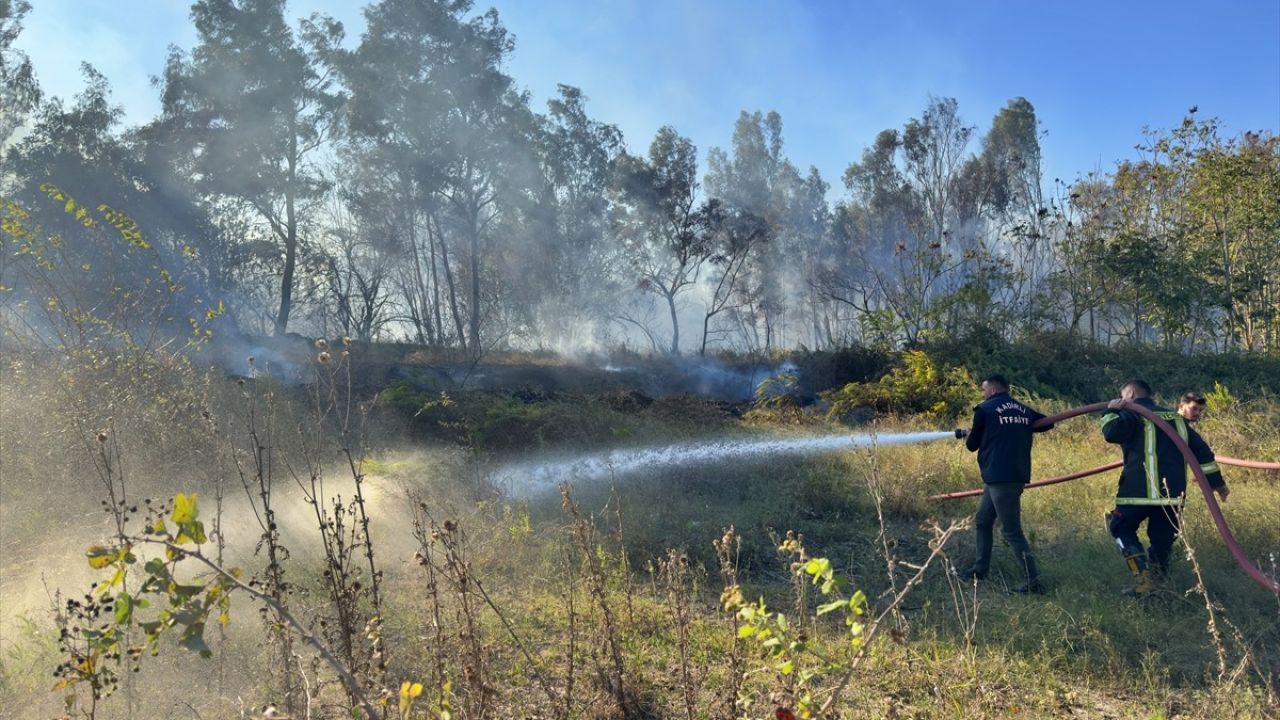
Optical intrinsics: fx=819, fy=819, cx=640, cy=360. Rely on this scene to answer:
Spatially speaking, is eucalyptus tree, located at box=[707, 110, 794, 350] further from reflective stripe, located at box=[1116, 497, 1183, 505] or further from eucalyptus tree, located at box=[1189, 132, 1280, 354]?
reflective stripe, located at box=[1116, 497, 1183, 505]

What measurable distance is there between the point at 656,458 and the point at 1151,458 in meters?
5.17

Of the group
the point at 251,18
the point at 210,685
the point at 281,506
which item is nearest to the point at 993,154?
the point at 251,18

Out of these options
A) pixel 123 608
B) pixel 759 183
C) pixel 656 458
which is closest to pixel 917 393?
pixel 656 458

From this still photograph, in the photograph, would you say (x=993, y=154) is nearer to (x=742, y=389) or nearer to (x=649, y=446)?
(x=742, y=389)

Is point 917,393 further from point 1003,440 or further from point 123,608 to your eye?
point 123,608

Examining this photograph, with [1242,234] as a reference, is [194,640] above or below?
below

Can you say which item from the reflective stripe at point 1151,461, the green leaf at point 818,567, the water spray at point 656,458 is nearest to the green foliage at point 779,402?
the water spray at point 656,458

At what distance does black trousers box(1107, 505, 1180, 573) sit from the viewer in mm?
5277

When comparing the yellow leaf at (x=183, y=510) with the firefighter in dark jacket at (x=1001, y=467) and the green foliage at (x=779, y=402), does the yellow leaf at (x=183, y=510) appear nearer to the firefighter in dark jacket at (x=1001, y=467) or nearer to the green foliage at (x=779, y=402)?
the firefighter in dark jacket at (x=1001, y=467)

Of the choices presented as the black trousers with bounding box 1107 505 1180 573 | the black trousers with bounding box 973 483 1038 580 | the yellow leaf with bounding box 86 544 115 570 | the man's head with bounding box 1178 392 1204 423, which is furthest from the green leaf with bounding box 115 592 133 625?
the man's head with bounding box 1178 392 1204 423

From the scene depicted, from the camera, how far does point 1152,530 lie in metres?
5.33

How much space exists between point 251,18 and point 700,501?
21.8 m

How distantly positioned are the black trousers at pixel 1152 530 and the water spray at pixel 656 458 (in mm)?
2911

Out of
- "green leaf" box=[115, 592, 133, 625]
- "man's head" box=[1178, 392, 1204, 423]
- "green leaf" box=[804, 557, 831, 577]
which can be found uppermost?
"green leaf" box=[115, 592, 133, 625]
